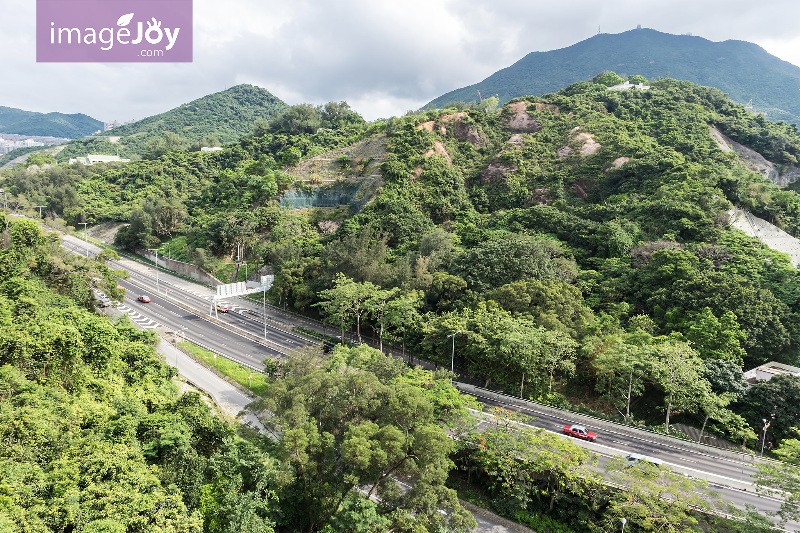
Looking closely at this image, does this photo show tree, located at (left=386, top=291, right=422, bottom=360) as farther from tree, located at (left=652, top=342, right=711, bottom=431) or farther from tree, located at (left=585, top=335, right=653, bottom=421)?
tree, located at (left=652, top=342, right=711, bottom=431)

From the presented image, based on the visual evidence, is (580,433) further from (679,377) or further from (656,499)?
(679,377)

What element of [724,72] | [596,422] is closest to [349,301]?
[596,422]

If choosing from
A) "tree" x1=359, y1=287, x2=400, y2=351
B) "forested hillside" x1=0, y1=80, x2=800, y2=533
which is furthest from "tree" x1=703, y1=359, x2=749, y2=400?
"tree" x1=359, y1=287, x2=400, y2=351

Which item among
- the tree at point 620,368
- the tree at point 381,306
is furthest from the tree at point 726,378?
the tree at point 381,306

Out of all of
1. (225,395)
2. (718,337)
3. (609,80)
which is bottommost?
(225,395)

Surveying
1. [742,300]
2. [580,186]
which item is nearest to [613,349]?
[742,300]

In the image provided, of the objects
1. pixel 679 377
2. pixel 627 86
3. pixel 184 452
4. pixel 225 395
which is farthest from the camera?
pixel 627 86

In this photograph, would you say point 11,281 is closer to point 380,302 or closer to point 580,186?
point 380,302
